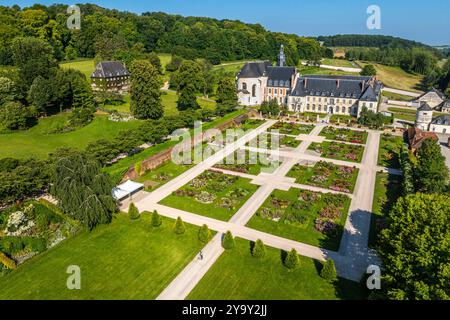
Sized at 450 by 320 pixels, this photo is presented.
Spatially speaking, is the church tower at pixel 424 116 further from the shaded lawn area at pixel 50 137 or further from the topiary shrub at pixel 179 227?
the topiary shrub at pixel 179 227

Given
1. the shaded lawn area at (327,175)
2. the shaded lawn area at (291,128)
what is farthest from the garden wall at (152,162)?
the shaded lawn area at (291,128)

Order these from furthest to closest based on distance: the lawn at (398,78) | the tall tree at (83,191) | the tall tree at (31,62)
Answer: the lawn at (398,78) → the tall tree at (31,62) → the tall tree at (83,191)

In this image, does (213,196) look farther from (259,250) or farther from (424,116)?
(424,116)

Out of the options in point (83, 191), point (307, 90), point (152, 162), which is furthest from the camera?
point (307, 90)

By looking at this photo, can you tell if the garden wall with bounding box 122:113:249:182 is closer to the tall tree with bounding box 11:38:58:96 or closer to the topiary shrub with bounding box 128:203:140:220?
the topiary shrub with bounding box 128:203:140:220

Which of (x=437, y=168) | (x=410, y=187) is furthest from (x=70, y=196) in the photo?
(x=437, y=168)

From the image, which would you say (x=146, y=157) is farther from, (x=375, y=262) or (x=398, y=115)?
(x=398, y=115)

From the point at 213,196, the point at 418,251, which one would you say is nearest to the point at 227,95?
the point at 213,196
